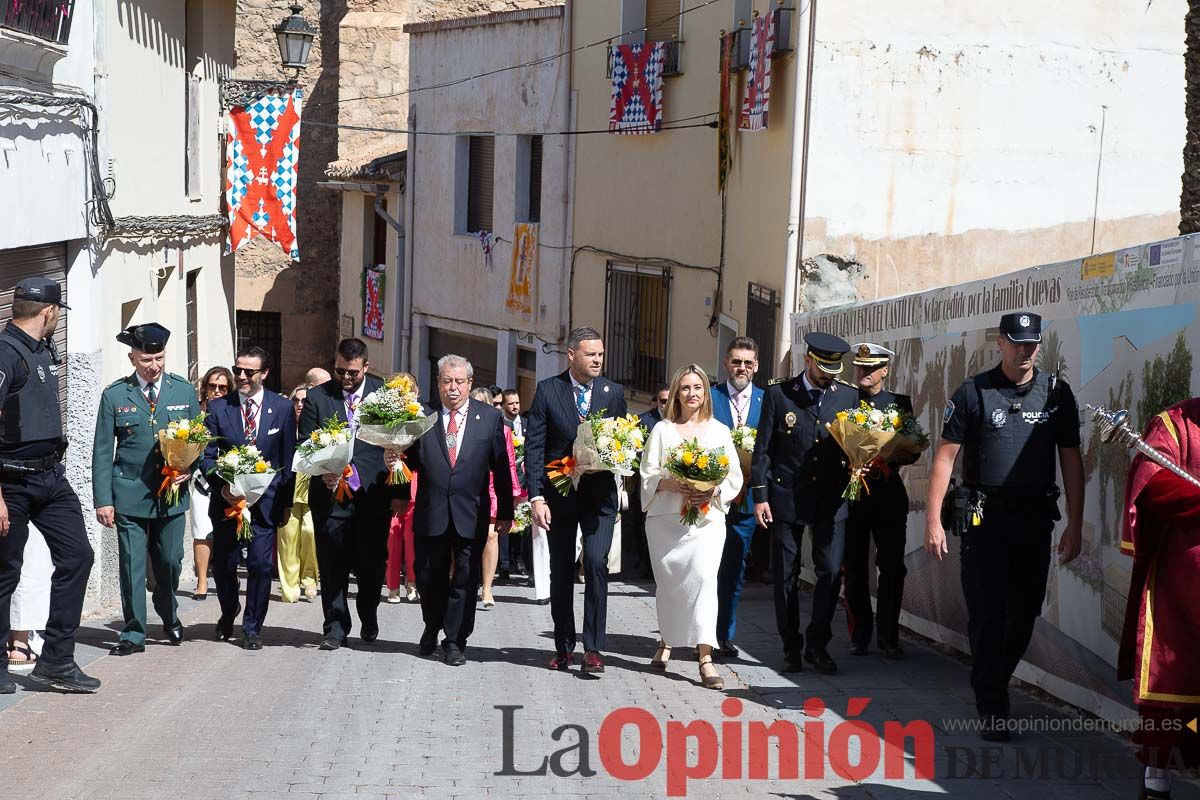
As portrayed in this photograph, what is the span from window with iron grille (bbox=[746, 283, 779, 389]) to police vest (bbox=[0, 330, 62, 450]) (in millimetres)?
7898

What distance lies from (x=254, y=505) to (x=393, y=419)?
1.26 m

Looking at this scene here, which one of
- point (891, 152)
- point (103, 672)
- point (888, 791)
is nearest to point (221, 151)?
point (891, 152)

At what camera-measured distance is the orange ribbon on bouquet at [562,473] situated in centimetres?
859

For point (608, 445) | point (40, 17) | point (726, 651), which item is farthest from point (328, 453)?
point (40, 17)

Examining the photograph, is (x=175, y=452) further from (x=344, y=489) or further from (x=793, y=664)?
(x=793, y=664)

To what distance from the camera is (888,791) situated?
6152 mm

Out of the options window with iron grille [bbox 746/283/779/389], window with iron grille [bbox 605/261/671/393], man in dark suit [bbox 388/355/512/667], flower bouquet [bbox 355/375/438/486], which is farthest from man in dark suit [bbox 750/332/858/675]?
window with iron grille [bbox 605/261/671/393]

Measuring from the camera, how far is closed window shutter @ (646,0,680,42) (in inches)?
774

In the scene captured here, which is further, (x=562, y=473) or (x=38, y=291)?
(x=562, y=473)

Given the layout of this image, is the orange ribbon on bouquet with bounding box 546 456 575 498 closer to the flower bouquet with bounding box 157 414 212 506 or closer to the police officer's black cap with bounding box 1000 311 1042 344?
the flower bouquet with bounding box 157 414 212 506

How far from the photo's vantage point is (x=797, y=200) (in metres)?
14.1

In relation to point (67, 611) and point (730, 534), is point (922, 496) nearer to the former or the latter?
point (730, 534)

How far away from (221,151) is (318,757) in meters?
15.2

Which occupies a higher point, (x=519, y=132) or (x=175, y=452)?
(x=519, y=132)
